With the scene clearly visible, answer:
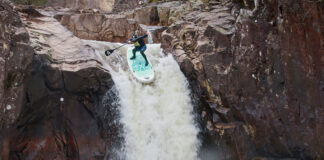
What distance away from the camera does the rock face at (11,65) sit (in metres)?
5.21

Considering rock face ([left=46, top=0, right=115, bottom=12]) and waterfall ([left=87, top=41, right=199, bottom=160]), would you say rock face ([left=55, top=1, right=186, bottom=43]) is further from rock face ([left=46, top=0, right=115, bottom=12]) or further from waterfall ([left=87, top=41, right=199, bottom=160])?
rock face ([left=46, top=0, right=115, bottom=12])

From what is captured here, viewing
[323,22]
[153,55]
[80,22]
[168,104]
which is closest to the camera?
[323,22]

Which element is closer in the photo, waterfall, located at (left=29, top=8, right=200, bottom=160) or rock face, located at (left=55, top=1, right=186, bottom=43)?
waterfall, located at (left=29, top=8, right=200, bottom=160)

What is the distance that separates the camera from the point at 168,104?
24.0 feet

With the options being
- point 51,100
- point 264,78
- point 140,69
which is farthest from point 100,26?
point 264,78

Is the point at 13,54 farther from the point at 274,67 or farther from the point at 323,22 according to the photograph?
the point at 323,22

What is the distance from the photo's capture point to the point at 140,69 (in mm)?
7957

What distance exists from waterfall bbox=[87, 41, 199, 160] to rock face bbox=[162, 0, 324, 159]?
2.09 feet

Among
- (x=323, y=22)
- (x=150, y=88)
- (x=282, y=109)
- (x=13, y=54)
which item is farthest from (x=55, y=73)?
(x=323, y=22)

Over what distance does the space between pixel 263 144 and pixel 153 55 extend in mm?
5185

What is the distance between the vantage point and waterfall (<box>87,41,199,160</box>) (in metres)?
6.63

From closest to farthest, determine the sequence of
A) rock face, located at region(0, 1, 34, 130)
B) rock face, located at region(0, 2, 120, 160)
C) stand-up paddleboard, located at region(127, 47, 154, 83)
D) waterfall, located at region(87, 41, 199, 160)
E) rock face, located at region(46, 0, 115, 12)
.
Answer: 1. rock face, located at region(0, 1, 34, 130)
2. rock face, located at region(0, 2, 120, 160)
3. waterfall, located at region(87, 41, 199, 160)
4. stand-up paddleboard, located at region(127, 47, 154, 83)
5. rock face, located at region(46, 0, 115, 12)

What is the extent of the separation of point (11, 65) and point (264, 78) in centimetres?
659

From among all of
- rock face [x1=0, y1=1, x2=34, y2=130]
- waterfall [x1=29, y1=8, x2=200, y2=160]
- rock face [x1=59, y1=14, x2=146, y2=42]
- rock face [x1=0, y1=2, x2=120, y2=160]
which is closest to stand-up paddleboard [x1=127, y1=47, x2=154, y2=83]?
waterfall [x1=29, y1=8, x2=200, y2=160]
